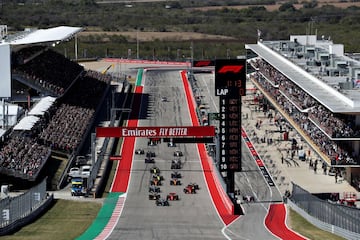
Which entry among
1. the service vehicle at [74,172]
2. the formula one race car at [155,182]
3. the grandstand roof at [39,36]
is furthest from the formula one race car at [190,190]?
the grandstand roof at [39,36]

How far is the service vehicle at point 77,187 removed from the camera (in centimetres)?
A: 6869

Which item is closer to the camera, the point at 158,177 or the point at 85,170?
the point at 85,170

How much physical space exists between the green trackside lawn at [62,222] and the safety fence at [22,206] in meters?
0.56

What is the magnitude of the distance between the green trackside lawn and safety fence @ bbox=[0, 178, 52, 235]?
56cm

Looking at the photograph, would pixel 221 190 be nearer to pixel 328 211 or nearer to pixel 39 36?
pixel 328 211

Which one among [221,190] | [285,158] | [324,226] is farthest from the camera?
[285,158]

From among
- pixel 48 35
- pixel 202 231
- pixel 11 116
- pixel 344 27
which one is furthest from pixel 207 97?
pixel 344 27

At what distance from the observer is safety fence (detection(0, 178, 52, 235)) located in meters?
58.0

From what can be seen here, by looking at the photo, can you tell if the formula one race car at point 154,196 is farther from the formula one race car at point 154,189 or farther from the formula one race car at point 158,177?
the formula one race car at point 158,177

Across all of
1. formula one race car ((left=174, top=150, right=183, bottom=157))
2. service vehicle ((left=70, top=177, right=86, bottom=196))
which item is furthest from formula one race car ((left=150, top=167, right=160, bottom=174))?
service vehicle ((left=70, top=177, right=86, bottom=196))

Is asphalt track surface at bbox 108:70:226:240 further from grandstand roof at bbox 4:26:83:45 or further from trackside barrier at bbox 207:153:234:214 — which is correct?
grandstand roof at bbox 4:26:83:45

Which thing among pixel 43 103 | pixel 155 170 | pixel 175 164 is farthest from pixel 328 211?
pixel 43 103

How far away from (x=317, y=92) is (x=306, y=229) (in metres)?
19.8

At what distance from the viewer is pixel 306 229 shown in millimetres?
60938
